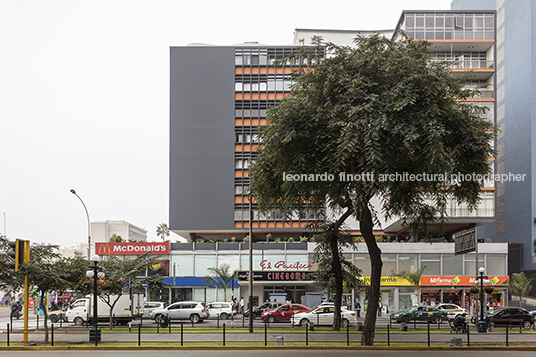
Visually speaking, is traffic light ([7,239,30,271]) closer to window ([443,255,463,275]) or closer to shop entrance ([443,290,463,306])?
window ([443,255,463,275])

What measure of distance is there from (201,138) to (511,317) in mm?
42476

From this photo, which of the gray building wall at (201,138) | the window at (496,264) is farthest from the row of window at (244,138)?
the window at (496,264)

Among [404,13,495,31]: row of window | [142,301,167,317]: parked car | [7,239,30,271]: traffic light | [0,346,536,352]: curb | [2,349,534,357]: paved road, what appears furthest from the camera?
[404,13,495,31]: row of window

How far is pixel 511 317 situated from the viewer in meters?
36.4

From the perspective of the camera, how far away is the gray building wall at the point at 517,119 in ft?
225

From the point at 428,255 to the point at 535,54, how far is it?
1309 inches

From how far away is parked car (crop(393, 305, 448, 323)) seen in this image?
129 feet

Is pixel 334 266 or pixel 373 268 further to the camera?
→ pixel 334 266

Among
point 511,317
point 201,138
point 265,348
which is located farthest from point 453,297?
point 265,348

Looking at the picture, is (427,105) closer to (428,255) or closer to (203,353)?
(203,353)

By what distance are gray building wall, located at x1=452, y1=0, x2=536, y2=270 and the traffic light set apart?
60492 mm

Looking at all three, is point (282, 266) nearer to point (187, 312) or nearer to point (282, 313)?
point (187, 312)

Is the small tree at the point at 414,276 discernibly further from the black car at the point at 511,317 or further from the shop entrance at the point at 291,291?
the black car at the point at 511,317

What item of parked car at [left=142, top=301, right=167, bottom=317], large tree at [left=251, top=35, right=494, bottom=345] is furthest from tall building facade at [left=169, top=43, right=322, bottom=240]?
large tree at [left=251, top=35, right=494, bottom=345]
